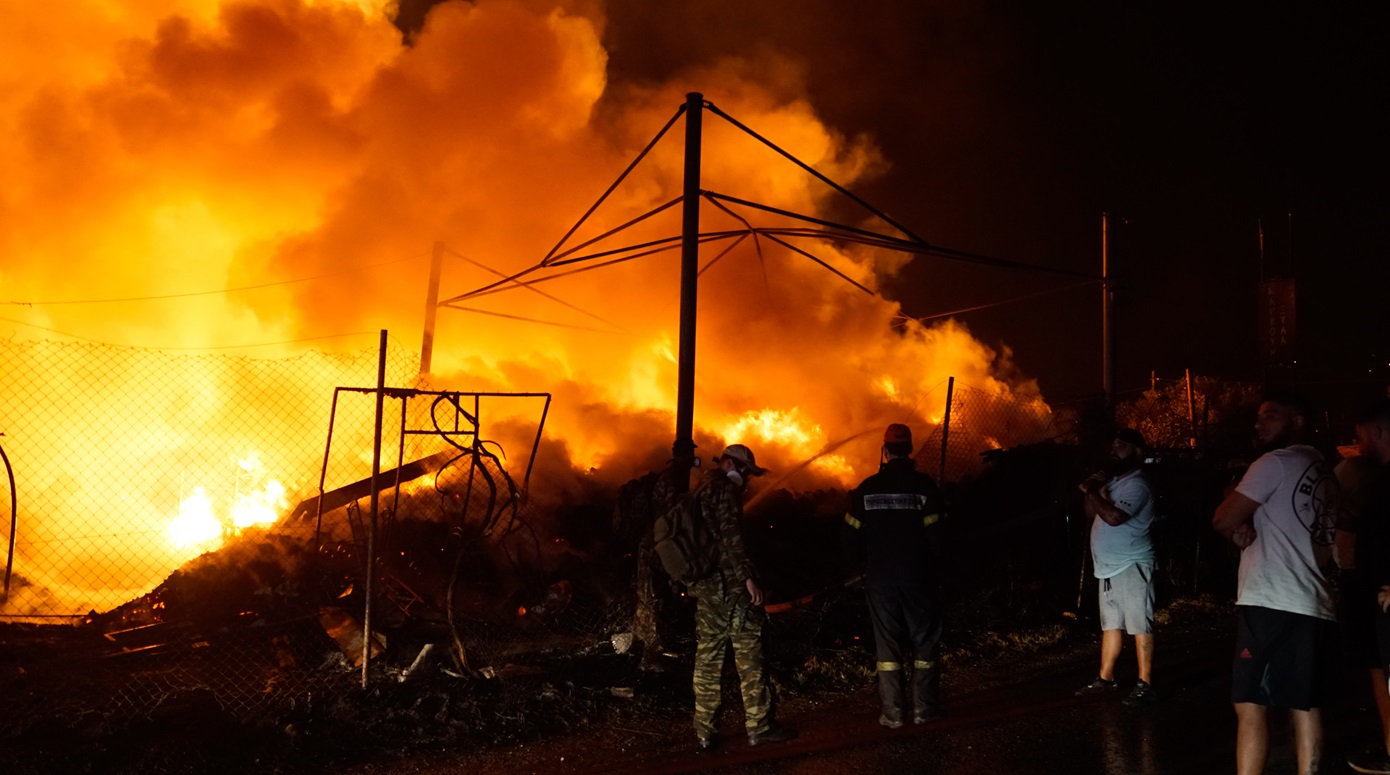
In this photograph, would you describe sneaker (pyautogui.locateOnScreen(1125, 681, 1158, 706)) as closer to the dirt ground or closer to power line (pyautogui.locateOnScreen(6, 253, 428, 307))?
the dirt ground

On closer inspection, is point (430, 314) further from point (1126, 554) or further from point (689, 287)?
point (1126, 554)

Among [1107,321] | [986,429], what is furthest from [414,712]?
[986,429]

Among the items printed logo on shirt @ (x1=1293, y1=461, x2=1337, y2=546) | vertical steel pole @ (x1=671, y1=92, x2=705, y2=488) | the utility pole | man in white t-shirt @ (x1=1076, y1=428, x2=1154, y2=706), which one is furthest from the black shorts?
the utility pole

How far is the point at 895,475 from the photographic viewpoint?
5781 millimetres

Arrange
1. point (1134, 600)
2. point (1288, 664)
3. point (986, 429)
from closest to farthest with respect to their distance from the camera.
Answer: point (1288, 664) → point (1134, 600) → point (986, 429)

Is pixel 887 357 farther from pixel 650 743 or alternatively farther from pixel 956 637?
pixel 650 743

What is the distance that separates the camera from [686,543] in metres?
5.34

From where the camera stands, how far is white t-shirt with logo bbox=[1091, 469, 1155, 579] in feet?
19.7

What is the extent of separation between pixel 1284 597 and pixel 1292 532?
28 cm

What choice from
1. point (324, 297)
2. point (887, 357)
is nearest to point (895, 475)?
point (324, 297)

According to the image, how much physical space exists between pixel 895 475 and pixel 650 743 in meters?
2.14

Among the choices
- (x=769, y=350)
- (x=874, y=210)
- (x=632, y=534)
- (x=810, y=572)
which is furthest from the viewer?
(x=769, y=350)

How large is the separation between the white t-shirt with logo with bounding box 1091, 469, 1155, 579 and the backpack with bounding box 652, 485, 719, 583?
265 cm

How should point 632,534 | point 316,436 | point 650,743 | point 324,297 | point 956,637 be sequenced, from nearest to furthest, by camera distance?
point 650,743, point 956,637, point 632,534, point 316,436, point 324,297
